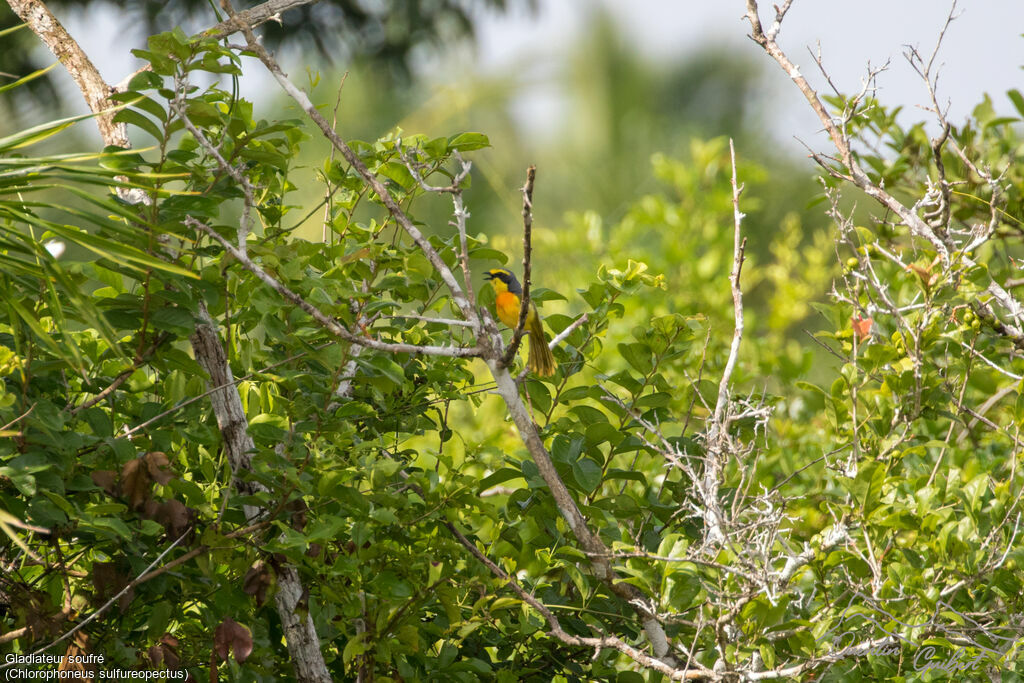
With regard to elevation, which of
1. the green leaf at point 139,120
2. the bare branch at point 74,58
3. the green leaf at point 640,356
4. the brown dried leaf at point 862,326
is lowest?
the brown dried leaf at point 862,326

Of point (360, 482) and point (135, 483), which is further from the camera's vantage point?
point (360, 482)

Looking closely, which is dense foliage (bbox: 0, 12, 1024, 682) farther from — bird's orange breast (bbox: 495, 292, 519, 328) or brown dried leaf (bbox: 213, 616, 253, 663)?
bird's orange breast (bbox: 495, 292, 519, 328)

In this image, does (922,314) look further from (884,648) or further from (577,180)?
(577,180)

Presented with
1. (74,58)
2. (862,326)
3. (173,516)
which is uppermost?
(74,58)

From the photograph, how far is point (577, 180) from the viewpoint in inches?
376

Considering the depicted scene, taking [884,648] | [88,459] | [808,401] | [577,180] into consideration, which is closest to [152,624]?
[88,459]

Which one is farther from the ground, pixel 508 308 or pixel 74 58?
pixel 74 58

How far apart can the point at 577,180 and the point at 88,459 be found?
8376 millimetres

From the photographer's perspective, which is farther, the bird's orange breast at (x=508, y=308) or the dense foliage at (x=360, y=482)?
the bird's orange breast at (x=508, y=308)

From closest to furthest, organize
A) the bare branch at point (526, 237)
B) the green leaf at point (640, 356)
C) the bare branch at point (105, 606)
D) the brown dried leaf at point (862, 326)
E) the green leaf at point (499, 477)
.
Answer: the bare branch at point (526, 237) → the bare branch at point (105, 606) → the green leaf at point (499, 477) → the green leaf at point (640, 356) → the brown dried leaf at point (862, 326)

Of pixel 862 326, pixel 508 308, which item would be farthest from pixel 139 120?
pixel 508 308

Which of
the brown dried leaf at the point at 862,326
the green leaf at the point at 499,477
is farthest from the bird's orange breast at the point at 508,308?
the green leaf at the point at 499,477

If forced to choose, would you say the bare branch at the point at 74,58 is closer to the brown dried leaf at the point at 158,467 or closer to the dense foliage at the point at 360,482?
the dense foliage at the point at 360,482

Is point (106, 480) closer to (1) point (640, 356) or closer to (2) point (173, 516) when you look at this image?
(2) point (173, 516)
